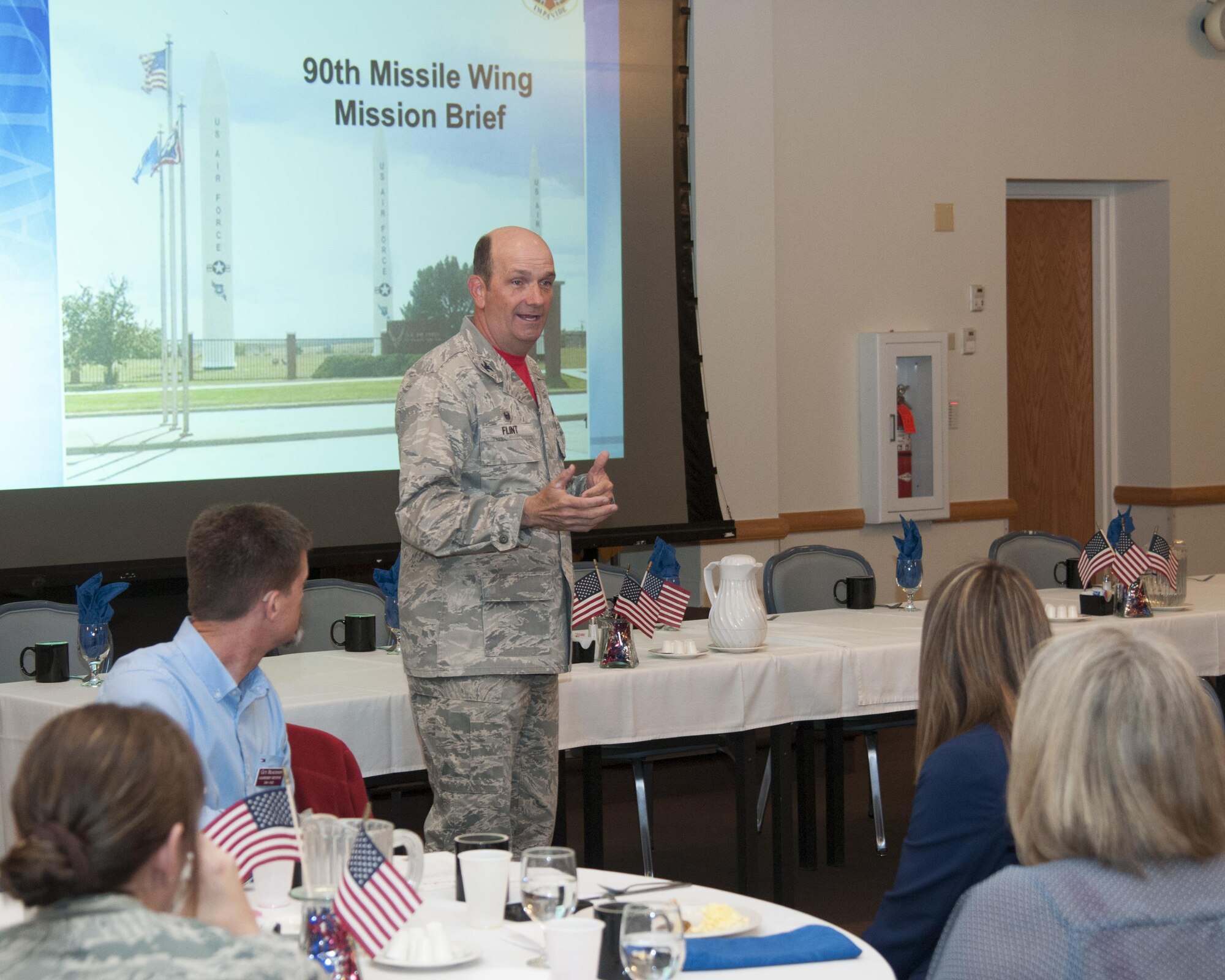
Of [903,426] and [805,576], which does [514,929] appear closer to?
[805,576]

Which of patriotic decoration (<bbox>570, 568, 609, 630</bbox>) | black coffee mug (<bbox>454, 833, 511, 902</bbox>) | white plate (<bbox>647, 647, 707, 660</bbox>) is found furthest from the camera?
white plate (<bbox>647, 647, 707, 660</bbox>)

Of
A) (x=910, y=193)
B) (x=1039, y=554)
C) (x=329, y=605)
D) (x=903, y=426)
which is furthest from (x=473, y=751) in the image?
(x=910, y=193)

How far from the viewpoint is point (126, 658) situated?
217cm

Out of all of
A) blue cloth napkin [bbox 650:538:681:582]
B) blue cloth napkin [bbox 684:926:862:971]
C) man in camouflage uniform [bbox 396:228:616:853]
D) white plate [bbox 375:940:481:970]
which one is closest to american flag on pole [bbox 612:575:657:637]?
blue cloth napkin [bbox 650:538:681:582]

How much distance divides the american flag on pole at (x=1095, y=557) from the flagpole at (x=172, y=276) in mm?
3341

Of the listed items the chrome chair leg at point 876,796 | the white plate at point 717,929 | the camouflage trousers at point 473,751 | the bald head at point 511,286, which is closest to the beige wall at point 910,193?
the chrome chair leg at point 876,796

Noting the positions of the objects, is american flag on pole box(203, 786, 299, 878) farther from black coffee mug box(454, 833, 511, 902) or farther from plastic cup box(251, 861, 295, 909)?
black coffee mug box(454, 833, 511, 902)

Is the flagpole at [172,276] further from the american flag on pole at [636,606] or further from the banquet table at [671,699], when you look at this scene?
the american flag on pole at [636,606]

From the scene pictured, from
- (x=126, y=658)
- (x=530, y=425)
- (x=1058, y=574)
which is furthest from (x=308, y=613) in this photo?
(x=1058, y=574)

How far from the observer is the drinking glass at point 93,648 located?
349cm

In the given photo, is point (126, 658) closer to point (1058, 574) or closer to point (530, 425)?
point (530, 425)

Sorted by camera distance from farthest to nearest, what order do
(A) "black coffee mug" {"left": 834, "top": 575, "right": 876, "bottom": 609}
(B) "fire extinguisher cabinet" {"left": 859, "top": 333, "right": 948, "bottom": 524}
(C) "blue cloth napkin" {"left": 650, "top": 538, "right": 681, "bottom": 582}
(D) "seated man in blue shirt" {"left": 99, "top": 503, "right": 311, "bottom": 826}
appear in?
(B) "fire extinguisher cabinet" {"left": 859, "top": 333, "right": 948, "bottom": 524} < (A) "black coffee mug" {"left": 834, "top": 575, "right": 876, "bottom": 609} < (C) "blue cloth napkin" {"left": 650, "top": 538, "right": 681, "bottom": 582} < (D) "seated man in blue shirt" {"left": 99, "top": 503, "right": 311, "bottom": 826}

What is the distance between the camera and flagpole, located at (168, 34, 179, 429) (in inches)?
207

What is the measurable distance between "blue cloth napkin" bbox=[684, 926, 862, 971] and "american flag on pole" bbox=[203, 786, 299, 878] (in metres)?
0.52
